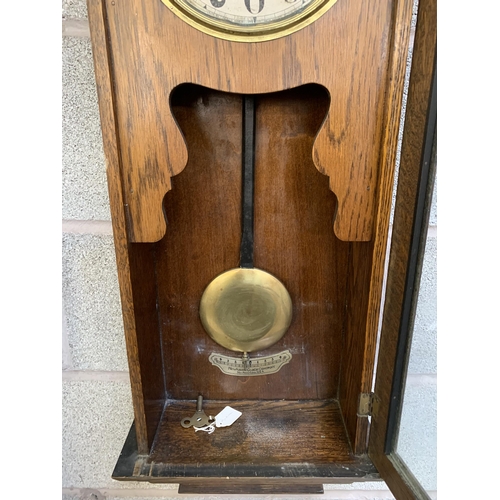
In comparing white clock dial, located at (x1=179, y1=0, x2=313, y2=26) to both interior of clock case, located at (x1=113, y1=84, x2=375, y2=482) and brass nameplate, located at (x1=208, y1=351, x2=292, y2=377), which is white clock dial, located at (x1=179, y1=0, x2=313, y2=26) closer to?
interior of clock case, located at (x1=113, y1=84, x2=375, y2=482)

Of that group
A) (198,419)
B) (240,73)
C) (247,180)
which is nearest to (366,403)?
(198,419)

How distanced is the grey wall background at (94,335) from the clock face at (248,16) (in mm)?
278

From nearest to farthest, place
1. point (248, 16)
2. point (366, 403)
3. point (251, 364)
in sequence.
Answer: point (248, 16), point (366, 403), point (251, 364)

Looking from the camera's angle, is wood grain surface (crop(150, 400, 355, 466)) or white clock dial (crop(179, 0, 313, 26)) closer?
white clock dial (crop(179, 0, 313, 26))

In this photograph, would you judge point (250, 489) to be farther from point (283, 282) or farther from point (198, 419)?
point (283, 282)

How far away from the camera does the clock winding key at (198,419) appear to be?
71cm

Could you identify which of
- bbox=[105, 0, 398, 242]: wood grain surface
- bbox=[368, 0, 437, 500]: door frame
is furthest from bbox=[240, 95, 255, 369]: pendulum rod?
bbox=[368, 0, 437, 500]: door frame

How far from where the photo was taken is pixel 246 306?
72 centimetres

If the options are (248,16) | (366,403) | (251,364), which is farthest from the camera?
(251,364)

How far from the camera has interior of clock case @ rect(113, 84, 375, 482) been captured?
2.07ft

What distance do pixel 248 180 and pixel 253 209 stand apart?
52 mm

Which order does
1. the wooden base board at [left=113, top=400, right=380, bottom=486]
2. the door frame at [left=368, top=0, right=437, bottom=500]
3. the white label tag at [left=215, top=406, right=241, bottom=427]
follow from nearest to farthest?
the door frame at [left=368, top=0, right=437, bottom=500] → the wooden base board at [left=113, top=400, right=380, bottom=486] → the white label tag at [left=215, top=406, right=241, bottom=427]

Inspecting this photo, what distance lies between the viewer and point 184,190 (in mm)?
674

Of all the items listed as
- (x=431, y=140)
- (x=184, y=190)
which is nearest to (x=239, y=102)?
(x=184, y=190)
